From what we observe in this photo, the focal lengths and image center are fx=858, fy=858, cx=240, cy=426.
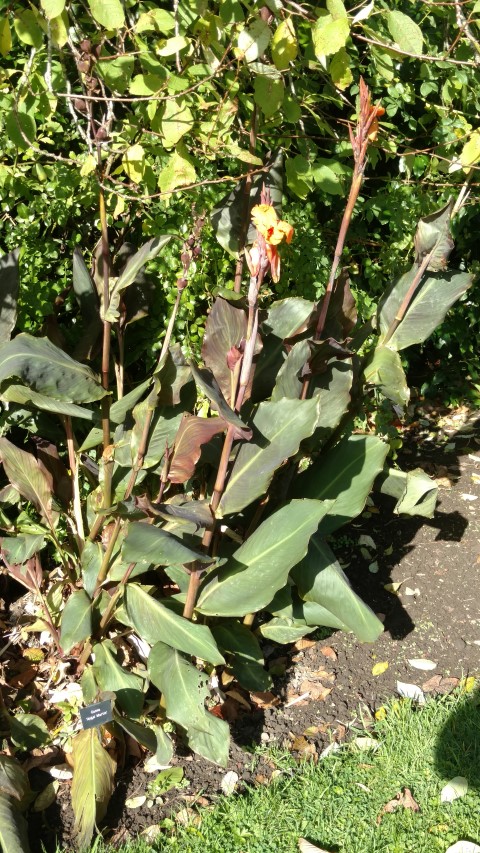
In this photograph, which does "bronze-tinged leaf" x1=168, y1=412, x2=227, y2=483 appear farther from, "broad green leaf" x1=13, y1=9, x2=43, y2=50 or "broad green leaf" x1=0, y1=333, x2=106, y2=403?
"broad green leaf" x1=13, y1=9, x2=43, y2=50

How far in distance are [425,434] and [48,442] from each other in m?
2.55

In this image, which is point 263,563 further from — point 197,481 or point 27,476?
point 27,476

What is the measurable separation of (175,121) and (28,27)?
49cm

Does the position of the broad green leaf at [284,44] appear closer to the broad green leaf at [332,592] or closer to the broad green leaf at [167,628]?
the broad green leaf at [332,592]

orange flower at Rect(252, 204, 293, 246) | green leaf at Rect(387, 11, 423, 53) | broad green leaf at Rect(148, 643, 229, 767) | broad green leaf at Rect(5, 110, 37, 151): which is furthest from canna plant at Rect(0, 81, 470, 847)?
broad green leaf at Rect(5, 110, 37, 151)

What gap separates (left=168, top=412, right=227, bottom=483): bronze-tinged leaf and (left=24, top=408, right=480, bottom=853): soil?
1056 mm

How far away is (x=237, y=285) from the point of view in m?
3.10

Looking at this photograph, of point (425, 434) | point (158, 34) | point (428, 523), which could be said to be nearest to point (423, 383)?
point (425, 434)

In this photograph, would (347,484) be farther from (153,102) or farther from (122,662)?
(153,102)

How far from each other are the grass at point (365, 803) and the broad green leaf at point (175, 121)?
6.83 ft

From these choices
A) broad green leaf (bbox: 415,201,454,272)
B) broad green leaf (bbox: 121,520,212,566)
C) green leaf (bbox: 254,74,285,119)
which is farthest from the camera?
broad green leaf (bbox: 415,201,454,272)

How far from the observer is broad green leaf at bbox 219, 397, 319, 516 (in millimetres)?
2596

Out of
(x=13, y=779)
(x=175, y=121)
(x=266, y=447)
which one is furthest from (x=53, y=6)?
(x=13, y=779)

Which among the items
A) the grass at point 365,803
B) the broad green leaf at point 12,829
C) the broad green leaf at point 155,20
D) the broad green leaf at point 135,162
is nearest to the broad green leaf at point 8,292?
the broad green leaf at point 135,162
